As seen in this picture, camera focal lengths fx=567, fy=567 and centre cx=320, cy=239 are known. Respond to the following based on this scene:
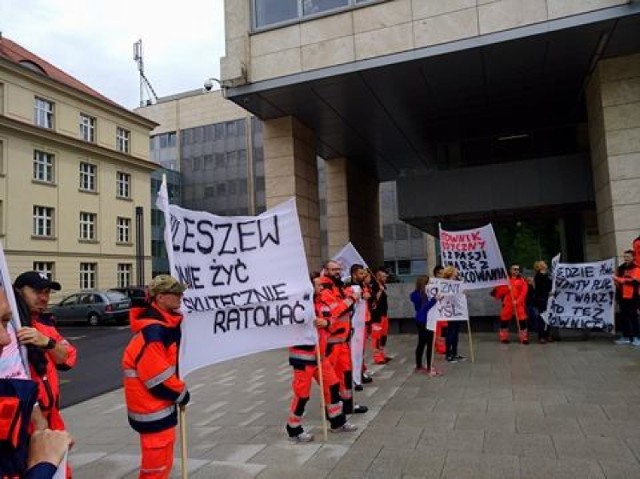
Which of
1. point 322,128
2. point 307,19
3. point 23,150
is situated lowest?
point 322,128

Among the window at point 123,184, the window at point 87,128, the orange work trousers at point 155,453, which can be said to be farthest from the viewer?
the window at point 123,184

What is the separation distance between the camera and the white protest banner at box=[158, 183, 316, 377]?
15.9ft

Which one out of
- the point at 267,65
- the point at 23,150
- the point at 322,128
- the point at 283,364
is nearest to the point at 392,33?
the point at 267,65

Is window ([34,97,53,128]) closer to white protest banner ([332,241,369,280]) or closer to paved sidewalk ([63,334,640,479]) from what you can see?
paved sidewalk ([63,334,640,479])

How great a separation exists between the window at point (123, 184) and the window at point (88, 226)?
328 cm

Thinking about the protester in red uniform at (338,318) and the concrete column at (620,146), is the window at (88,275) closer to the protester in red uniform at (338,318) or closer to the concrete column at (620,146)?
the concrete column at (620,146)

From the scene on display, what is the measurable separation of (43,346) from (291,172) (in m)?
12.8

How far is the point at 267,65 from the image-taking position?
1387 centimetres

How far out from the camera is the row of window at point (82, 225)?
113 feet

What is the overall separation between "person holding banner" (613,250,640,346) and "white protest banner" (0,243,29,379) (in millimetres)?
11003

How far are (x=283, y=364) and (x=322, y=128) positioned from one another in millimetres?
8423

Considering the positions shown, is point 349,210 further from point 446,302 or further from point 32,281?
point 32,281

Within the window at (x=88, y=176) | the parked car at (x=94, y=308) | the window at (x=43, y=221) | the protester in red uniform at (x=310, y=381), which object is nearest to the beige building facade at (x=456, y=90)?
the protester in red uniform at (x=310, y=381)

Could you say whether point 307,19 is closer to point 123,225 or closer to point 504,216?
point 504,216
